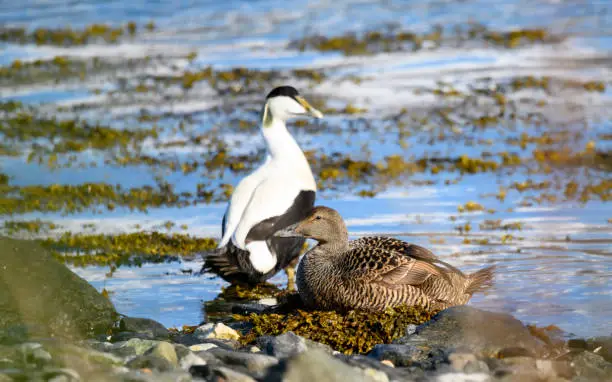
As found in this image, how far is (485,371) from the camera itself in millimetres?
4520

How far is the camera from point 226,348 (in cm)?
525

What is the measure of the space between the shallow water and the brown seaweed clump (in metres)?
0.76

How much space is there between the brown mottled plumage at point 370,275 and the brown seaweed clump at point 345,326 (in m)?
0.10

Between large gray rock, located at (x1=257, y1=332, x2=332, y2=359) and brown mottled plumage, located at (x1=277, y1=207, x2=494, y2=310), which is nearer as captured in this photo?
large gray rock, located at (x1=257, y1=332, x2=332, y2=359)

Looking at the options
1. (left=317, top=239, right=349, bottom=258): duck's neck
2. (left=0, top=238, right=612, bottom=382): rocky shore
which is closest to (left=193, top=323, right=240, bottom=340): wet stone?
(left=0, top=238, right=612, bottom=382): rocky shore

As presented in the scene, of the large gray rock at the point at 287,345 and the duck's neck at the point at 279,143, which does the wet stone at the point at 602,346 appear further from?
the duck's neck at the point at 279,143

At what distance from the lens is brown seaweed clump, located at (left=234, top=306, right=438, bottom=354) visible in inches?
224

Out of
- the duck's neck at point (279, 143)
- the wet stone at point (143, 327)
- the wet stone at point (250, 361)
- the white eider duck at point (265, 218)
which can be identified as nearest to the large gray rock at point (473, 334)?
the wet stone at point (250, 361)

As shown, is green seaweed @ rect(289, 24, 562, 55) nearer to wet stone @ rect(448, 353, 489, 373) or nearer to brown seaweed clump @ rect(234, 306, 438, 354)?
brown seaweed clump @ rect(234, 306, 438, 354)

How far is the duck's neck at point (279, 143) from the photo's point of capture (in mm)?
8539

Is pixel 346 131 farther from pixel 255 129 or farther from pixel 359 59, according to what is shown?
pixel 359 59

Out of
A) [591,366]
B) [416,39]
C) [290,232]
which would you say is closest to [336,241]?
[290,232]

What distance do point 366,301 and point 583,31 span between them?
44.1 feet

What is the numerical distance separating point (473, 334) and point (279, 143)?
12.6 feet
